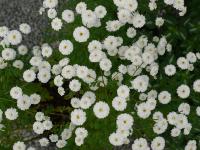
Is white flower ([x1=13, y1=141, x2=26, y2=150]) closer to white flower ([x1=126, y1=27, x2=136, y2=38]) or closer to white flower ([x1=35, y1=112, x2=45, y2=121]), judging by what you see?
white flower ([x1=35, y1=112, x2=45, y2=121])

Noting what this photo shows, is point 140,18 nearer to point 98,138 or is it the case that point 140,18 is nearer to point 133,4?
point 133,4

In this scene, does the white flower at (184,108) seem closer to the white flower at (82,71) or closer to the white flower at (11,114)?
the white flower at (82,71)

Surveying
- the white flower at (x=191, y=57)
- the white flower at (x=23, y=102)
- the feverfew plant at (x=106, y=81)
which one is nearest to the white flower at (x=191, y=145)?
the feverfew plant at (x=106, y=81)

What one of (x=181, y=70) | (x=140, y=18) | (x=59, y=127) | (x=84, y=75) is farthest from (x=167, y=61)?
(x=59, y=127)

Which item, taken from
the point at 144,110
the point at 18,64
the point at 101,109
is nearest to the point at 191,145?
the point at 144,110

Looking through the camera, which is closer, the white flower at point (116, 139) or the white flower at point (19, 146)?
the white flower at point (116, 139)

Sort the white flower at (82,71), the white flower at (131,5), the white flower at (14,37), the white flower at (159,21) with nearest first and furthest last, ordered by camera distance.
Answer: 1. the white flower at (82,71)
2. the white flower at (131,5)
3. the white flower at (14,37)
4. the white flower at (159,21)

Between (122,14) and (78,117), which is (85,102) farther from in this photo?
(122,14)

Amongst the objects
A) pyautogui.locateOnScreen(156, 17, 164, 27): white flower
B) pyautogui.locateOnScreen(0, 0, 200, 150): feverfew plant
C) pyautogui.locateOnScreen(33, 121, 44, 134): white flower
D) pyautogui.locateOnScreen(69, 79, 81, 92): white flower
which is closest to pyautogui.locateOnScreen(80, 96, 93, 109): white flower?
pyautogui.locateOnScreen(0, 0, 200, 150): feverfew plant
